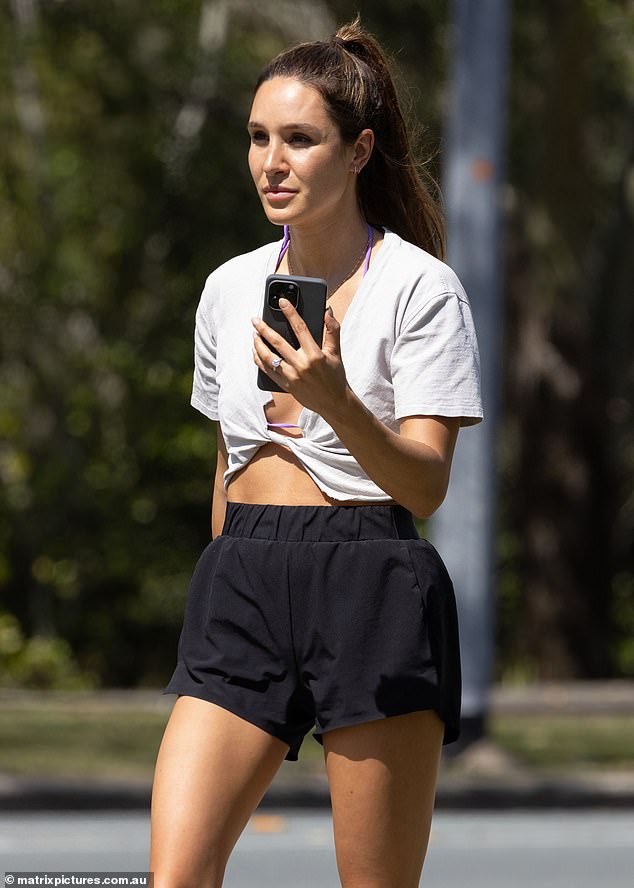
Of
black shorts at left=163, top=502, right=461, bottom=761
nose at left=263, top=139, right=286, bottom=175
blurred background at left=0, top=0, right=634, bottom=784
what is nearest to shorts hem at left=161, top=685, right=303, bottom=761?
black shorts at left=163, top=502, right=461, bottom=761

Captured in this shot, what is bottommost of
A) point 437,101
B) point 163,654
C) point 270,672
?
point 163,654

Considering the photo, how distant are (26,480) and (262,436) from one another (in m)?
17.7

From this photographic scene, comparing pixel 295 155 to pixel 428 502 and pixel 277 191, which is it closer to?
pixel 277 191

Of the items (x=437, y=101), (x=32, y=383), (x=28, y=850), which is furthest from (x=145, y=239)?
(x=28, y=850)

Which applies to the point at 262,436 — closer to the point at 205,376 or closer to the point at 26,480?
the point at 205,376

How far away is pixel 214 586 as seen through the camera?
3.07m

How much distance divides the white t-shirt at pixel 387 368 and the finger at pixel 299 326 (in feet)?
0.79

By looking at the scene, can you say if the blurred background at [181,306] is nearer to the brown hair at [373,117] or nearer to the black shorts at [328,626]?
the brown hair at [373,117]

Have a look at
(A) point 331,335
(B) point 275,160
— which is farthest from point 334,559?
(B) point 275,160

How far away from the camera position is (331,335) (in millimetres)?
2744

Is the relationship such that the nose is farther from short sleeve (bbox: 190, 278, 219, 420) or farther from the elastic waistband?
the elastic waistband

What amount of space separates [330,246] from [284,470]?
1.36ft

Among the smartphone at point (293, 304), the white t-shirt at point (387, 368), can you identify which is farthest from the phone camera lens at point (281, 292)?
the white t-shirt at point (387, 368)

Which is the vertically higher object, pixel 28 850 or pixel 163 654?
pixel 28 850
